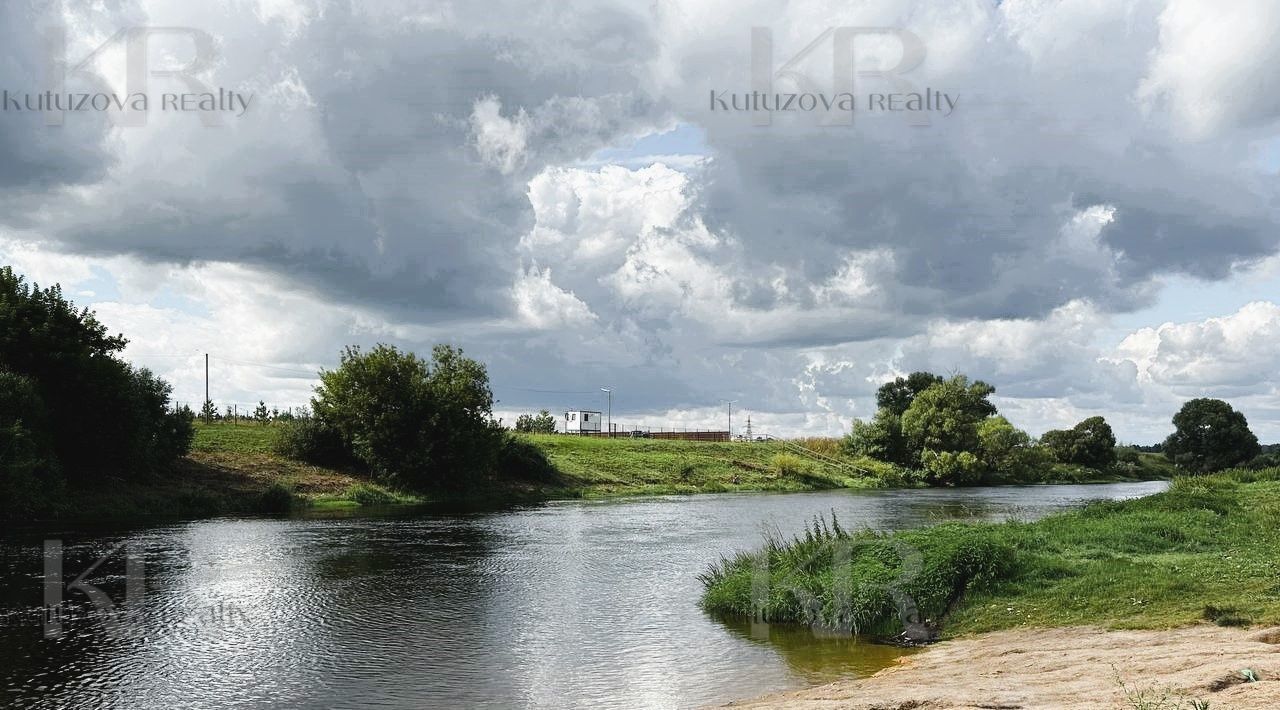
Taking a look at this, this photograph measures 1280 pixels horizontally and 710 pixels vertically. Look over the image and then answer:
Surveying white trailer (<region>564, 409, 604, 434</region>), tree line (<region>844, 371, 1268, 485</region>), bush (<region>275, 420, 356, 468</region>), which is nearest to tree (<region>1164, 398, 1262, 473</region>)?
tree line (<region>844, 371, 1268, 485</region>)

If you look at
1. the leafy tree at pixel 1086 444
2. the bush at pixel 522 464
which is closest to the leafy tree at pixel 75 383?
the bush at pixel 522 464

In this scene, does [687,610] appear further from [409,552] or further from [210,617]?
[409,552]

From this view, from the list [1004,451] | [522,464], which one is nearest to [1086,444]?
[1004,451]

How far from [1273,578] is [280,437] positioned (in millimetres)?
Result: 64731

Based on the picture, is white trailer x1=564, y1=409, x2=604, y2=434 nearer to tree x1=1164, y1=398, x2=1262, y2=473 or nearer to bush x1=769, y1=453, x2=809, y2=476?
bush x1=769, y1=453, x2=809, y2=476

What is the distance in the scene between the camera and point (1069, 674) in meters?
12.9

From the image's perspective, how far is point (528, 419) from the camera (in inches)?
4719

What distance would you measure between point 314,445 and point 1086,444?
109140 mm

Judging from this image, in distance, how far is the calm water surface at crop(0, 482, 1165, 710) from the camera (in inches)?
632

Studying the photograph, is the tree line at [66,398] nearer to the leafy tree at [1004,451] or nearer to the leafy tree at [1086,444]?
the leafy tree at [1004,451]

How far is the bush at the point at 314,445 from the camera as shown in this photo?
69.2 metres

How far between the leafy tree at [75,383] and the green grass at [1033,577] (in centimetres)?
4017

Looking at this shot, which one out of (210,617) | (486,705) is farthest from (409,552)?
(486,705)

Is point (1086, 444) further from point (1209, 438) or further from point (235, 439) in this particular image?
point (235, 439)
